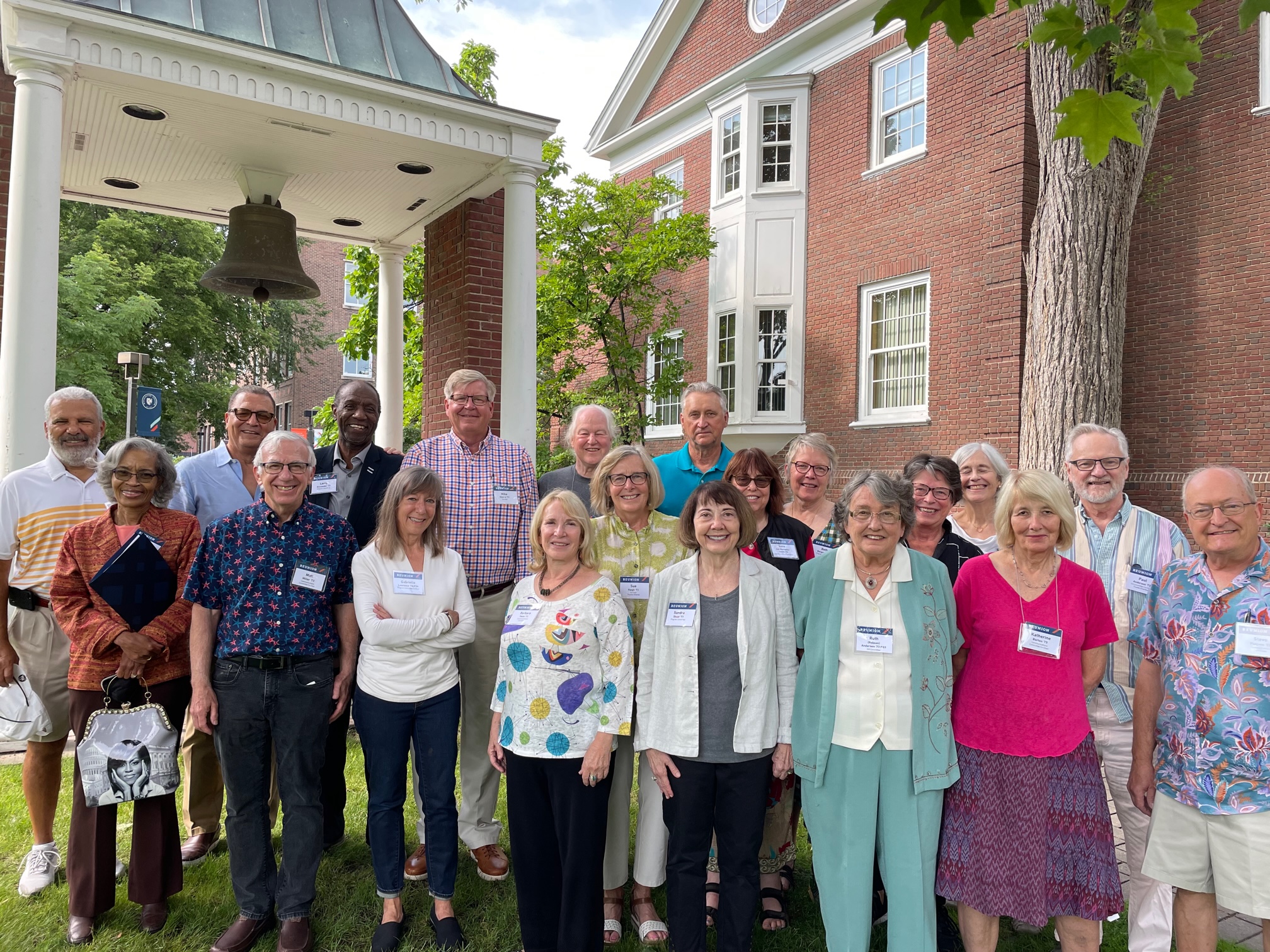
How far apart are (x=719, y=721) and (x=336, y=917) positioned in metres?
1.96

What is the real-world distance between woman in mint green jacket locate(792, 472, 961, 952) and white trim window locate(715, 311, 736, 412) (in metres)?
12.4

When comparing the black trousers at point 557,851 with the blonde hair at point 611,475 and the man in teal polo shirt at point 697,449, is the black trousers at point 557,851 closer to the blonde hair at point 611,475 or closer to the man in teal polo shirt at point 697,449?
the blonde hair at point 611,475

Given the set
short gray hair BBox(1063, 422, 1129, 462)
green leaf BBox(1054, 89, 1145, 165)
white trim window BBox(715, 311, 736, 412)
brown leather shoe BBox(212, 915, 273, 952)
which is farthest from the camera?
white trim window BBox(715, 311, 736, 412)

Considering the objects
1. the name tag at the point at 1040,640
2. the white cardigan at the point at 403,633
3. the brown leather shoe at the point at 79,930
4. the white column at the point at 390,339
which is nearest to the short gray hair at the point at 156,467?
the white cardigan at the point at 403,633

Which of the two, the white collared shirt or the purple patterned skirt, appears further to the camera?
the white collared shirt

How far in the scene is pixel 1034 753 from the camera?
2.98m

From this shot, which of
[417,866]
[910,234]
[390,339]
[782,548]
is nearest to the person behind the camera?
[782,548]

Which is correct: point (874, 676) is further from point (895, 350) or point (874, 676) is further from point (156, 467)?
point (895, 350)

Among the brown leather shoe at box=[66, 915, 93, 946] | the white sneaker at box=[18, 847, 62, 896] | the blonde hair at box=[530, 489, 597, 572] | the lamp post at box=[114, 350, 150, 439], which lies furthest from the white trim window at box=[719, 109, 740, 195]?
the brown leather shoe at box=[66, 915, 93, 946]

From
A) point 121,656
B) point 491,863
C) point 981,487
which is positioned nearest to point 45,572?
point 121,656

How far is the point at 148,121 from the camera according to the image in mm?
5984

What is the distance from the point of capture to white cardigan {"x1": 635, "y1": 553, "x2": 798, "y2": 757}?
3191mm

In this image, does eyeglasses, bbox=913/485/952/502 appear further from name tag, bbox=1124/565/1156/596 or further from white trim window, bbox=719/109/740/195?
white trim window, bbox=719/109/740/195

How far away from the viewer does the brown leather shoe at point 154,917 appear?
3525 millimetres
